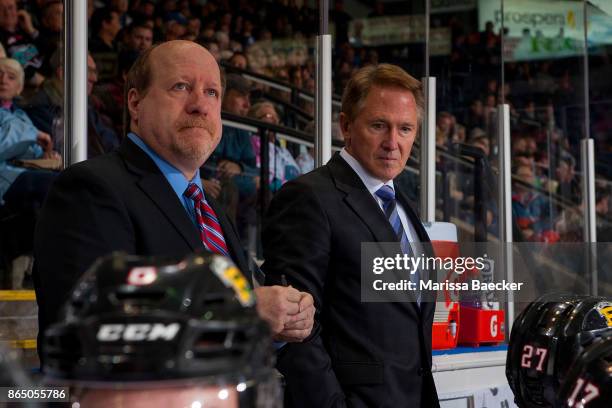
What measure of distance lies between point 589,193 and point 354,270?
3528 mm

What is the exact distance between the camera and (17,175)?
124 inches

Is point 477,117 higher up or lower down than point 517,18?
lower down

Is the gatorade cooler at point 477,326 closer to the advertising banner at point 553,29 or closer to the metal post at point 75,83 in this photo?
the metal post at point 75,83

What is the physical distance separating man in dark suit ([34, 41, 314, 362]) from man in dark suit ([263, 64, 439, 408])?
303 mm

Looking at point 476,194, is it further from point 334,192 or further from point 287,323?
point 287,323

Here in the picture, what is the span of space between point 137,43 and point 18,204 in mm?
777

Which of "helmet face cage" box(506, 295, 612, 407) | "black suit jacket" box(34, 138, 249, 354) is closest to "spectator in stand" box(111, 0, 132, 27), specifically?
"black suit jacket" box(34, 138, 249, 354)

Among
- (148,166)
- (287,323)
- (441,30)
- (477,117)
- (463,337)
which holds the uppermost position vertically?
(441,30)

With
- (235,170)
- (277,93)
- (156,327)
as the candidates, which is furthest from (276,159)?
(156,327)

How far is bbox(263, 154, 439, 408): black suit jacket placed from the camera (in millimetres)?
2049

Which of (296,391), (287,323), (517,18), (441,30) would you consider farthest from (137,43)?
(517,18)

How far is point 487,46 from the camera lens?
458 cm

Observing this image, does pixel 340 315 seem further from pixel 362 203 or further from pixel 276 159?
pixel 276 159

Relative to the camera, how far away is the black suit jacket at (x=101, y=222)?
143 cm
